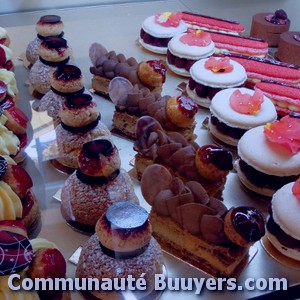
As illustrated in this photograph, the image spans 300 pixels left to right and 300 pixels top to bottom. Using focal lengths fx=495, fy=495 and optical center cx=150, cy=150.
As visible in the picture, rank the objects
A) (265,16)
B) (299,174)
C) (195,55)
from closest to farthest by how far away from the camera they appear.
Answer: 1. (299,174)
2. (195,55)
3. (265,16)

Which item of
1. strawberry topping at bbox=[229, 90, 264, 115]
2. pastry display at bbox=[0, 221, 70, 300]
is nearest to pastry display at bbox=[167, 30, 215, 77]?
strawberry topping at bbox=[229, 90, 264, 115]

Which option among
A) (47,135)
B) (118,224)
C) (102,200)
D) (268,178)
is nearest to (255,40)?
(268,178)

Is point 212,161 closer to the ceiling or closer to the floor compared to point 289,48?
A: closer to the ceiling

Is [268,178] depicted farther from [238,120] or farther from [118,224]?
[118,224]

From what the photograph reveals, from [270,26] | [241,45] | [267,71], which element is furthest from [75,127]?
[270,26]

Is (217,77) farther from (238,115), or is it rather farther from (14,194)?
(14,194)

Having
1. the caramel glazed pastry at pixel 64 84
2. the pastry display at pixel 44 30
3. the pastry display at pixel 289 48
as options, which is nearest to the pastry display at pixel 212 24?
the pastry display at pixel 289 48
